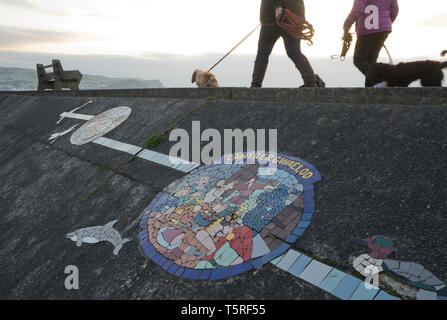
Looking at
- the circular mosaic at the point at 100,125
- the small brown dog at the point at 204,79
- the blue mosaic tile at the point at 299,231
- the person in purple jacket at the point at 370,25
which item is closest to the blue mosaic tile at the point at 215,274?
the blue mosaic tile at the point at 299,231

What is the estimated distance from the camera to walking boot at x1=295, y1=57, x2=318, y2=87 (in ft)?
15.7

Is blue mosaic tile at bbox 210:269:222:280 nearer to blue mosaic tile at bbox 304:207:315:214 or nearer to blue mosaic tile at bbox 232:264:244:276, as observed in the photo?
blue mosaic tile at bbox 232:264:244:276

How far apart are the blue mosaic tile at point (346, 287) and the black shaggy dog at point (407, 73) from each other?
3203 millimetres

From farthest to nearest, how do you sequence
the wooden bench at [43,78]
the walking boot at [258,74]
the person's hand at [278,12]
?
the wooden bench at [43,78] < the walking boot at [258,74] < the person's hand at [278,12]

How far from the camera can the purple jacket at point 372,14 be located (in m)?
4.39

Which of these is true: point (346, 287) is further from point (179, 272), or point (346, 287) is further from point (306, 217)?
point (179, 272)

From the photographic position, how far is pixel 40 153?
20.0ft

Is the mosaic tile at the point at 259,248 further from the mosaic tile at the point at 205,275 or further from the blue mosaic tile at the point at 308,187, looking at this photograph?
the blue mosaic tile at the point at 308,187

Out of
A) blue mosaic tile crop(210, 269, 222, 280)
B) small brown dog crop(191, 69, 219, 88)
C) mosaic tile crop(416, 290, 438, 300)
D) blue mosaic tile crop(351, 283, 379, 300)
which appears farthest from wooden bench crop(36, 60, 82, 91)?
mosaic tile crop(416, 290, 438, 300)

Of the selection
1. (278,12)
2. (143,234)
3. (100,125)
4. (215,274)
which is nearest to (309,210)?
(215,274)

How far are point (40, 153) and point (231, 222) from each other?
5.46 meters

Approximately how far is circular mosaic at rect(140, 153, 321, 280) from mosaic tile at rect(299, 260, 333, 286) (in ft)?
0.86

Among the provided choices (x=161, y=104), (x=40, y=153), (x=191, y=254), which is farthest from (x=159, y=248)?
(x=40, y=153)

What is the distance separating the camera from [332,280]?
1806 mm
